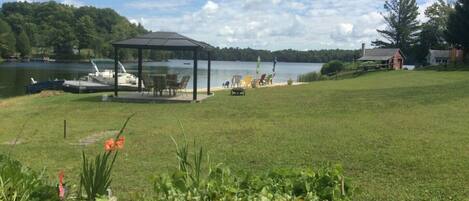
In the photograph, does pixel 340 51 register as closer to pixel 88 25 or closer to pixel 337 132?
pixel 88 25

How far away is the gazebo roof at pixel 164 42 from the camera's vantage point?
51.0 ft

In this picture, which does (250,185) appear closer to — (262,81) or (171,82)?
(171,82)

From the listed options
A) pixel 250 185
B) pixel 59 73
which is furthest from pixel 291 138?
pixel 59 73

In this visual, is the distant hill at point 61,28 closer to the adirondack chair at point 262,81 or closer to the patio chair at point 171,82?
the adirondack chair at point 262,81

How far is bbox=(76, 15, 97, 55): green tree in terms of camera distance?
395 feet

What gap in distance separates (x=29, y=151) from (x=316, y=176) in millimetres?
5386

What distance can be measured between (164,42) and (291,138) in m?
8.87

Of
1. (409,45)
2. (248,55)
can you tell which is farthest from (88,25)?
A: (409,45)

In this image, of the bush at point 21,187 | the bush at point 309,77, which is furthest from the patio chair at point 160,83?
the bush at point 309,77

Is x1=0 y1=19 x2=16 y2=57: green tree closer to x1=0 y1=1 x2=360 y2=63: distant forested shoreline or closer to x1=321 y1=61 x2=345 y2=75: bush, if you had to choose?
x1=0 y1=1 x2=360 y2=63: distant forested shoreline

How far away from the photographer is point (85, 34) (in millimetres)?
120562

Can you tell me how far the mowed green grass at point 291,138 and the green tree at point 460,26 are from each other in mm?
34162

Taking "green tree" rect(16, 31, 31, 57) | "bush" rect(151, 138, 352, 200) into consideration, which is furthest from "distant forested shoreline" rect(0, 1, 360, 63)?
"bush" rect(151, 138, 352, 200)

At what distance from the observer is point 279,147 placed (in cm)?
729
